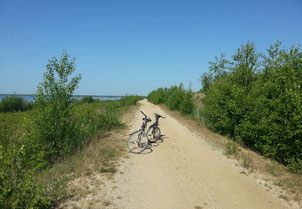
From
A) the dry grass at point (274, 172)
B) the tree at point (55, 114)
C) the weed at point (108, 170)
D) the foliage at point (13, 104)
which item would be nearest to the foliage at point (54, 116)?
the tree at point (55, 114)

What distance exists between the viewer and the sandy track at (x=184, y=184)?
13.1 feet

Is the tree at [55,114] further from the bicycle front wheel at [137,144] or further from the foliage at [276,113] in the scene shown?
the foliage at [276,113]

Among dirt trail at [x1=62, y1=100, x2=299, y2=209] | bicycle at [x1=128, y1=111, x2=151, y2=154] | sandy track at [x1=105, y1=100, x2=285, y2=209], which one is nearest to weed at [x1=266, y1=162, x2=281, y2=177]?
dirt trail at [x1=62, y1=100, x2=299, y2=209]

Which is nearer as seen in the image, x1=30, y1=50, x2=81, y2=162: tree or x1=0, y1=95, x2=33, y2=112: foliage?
x1=30, y1=50, x2=81, y2=162: tree

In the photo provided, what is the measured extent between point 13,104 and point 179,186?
137ft

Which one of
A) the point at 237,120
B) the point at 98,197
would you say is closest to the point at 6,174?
the point at 98,197

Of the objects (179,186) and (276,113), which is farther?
(276,113)

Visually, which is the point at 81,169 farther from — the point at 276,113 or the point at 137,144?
the point at 276,113

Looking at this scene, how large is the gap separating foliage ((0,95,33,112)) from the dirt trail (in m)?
35.7

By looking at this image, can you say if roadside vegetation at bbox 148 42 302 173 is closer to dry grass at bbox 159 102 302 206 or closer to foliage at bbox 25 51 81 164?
dry grass at bbox 159 102 302 206

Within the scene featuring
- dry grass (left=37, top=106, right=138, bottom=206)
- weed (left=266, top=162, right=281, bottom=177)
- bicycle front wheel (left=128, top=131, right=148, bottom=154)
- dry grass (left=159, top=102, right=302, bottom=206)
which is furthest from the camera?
bicycle front wheel (left=128, top=131, right=148, bottom=154)

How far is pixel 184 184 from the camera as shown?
4.81 metres

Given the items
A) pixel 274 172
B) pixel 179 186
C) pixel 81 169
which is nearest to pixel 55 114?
pixel 81 169

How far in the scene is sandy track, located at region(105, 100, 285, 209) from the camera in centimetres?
399
